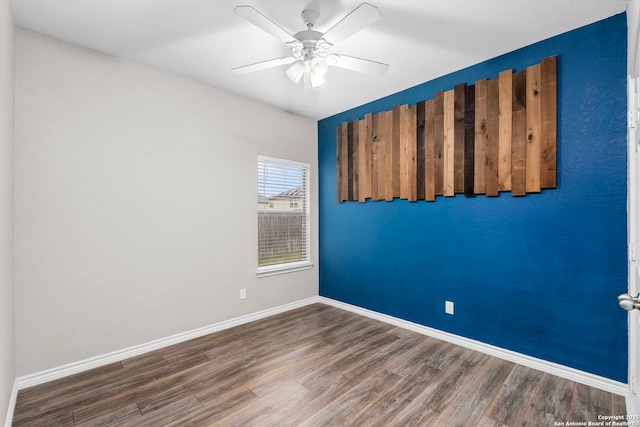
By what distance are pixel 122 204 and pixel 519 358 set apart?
3641 mm

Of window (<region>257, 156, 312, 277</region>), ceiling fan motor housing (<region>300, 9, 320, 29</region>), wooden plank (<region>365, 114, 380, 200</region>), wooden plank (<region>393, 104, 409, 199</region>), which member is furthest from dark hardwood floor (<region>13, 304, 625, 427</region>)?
ceiling fan motor housing (<region>300, 9, 320, 29</region>)

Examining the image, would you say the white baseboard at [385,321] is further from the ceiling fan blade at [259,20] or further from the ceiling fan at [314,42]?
the ceiling fan blade at [259,20]

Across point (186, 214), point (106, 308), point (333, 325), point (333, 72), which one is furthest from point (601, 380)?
point (106, 308)

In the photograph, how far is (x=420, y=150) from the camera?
3145mm

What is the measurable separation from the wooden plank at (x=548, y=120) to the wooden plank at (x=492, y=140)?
326 mm

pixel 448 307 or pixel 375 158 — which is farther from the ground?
pixel 375 158

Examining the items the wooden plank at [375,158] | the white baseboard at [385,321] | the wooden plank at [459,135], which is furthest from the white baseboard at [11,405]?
the wooden plank at [459,135]

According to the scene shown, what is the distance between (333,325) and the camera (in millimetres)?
3361

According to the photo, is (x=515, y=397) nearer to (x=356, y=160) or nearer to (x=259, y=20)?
(x=356, y=160)

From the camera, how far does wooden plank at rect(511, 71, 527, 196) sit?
243 centimetres

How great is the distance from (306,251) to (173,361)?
6.97 feet

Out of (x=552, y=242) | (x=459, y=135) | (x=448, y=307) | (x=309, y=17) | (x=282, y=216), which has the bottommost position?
(x=448, y=307)

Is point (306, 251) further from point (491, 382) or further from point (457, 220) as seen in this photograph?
point (491, 382)

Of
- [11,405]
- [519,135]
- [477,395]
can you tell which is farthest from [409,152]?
[11,405]
